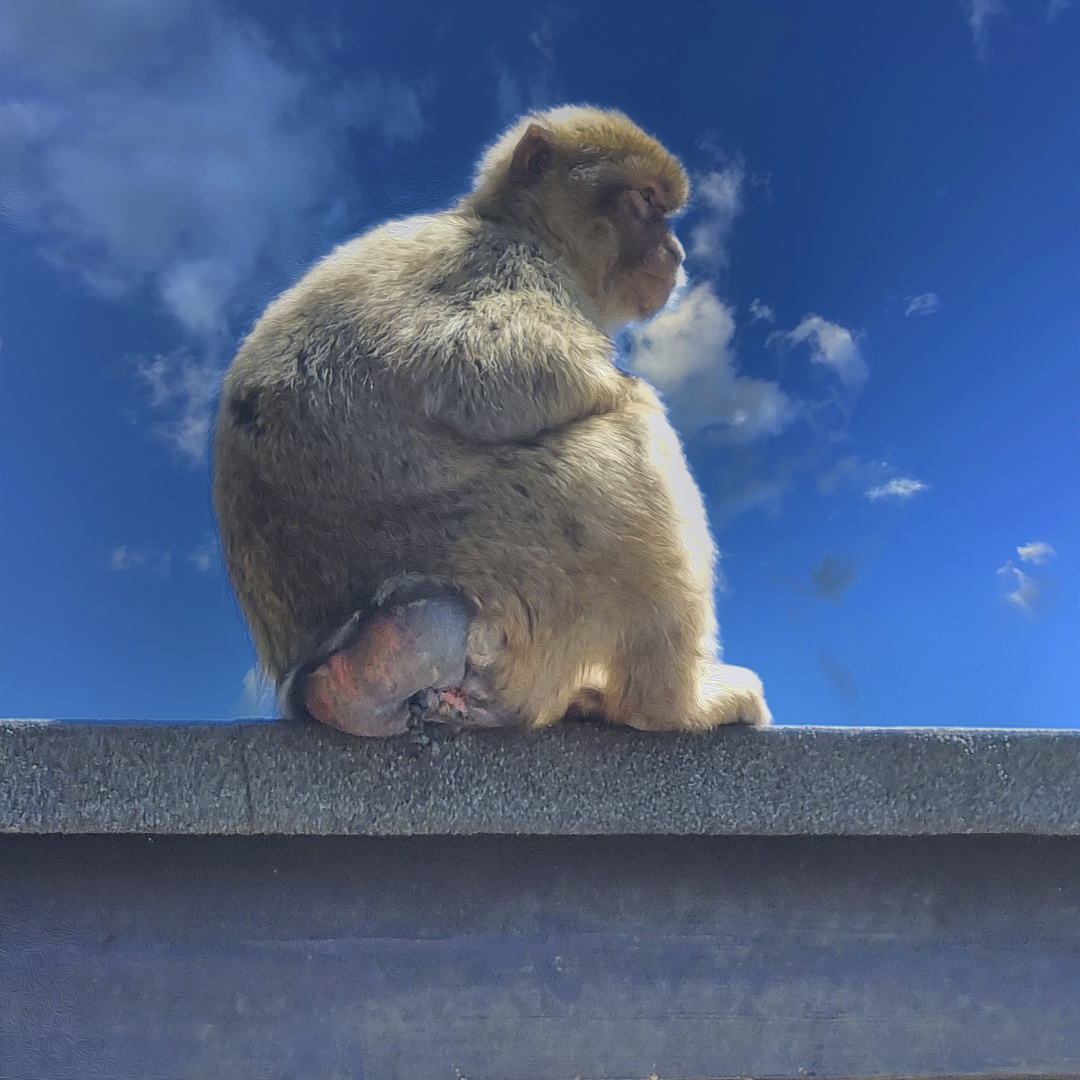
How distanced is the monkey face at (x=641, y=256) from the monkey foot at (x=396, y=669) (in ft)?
2.86

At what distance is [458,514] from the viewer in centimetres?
130

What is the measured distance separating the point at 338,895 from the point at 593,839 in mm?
365

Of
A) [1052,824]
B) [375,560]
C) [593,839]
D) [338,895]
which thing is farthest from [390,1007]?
[1052,824]

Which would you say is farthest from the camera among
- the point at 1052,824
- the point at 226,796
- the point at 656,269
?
the point at 656,269

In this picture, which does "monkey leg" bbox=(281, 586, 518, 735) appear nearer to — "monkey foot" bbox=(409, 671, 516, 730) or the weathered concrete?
"monkey foot" bbox=(409, 671, 516, 730)

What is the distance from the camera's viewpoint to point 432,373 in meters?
1.32

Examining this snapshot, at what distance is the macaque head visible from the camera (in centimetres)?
176

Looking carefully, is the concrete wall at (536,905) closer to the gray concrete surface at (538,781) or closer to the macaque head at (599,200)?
the gray concrete surface at (538,781)

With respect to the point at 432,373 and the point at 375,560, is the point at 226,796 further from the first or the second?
the point at 432,373

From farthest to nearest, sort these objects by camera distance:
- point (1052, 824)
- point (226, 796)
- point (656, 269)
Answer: point (656, 269)
point (1052, 824)
point (226, 796)

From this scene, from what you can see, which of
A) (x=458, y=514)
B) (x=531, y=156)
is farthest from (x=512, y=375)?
(x=531, y=156)

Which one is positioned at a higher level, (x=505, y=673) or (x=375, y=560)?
(x=375, y=560)

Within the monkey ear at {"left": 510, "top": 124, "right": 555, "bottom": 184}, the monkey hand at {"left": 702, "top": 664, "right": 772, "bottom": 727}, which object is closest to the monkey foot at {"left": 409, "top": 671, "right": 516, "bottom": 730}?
the monkey hand at {"left": 702, "top": 664, "right": 772, "bottom": 727}

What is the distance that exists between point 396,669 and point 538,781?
0.83 feet
